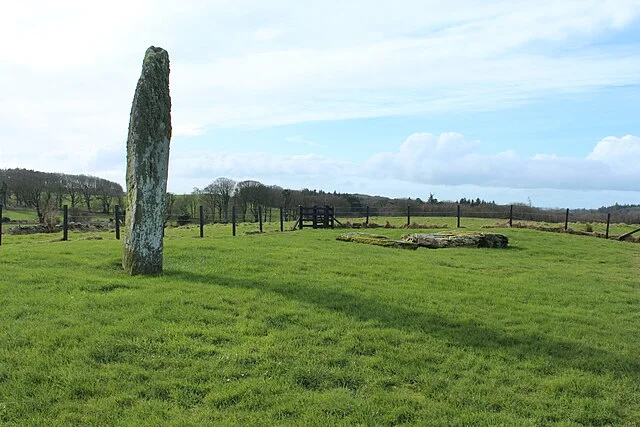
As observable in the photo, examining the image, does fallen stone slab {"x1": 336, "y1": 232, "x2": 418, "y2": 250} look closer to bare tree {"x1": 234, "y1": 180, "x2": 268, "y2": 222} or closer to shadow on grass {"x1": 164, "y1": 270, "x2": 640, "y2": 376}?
shadow on grass {"x1": 164, "y1": 270, "x2": 640, "y2": 376}

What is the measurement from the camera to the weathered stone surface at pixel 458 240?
69.0 ft

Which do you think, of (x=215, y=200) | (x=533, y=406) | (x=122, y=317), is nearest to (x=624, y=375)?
(x=533, y=406)

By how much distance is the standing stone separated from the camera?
34.9ft

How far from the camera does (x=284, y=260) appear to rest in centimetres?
1327

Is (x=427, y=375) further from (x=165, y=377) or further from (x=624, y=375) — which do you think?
(x=165, y=377)

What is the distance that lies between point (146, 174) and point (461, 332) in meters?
7.20

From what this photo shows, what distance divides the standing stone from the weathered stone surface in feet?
41.9

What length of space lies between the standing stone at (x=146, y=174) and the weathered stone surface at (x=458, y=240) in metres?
12.8

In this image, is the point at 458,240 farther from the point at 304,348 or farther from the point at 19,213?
the point at 19,213

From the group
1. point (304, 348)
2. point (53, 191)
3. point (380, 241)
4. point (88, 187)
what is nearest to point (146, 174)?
point (304, 348)

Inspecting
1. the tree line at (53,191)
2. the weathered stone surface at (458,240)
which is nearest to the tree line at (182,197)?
the tree line at (53,191)

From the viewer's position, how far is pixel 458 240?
21281 millimetres

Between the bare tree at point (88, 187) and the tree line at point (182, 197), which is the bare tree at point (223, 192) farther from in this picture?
the bare tree at point (88, 187)

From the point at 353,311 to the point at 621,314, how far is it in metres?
5.41
